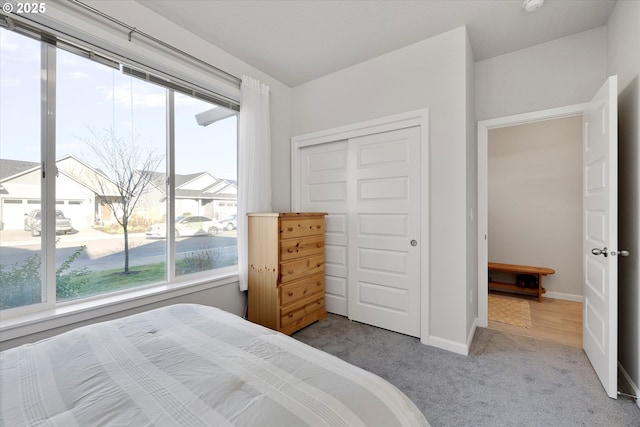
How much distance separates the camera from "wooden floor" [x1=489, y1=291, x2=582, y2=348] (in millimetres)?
2594

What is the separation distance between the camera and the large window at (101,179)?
1651 mm

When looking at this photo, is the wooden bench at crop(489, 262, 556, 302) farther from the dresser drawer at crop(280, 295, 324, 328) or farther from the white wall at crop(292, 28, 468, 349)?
the dresser drawer at crop(280, 295, 324, 328)

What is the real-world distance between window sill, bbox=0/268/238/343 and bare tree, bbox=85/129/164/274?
0.89 ft

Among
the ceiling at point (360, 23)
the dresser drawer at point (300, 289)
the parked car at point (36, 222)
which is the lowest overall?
the dresser drawer at point (300, 289)

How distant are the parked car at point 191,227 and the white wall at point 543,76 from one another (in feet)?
9.87

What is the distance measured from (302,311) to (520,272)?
305cm

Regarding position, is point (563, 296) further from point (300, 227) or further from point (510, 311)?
point (300, 227)

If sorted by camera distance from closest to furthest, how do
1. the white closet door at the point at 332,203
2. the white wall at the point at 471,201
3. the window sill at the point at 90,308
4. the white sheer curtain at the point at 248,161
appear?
the window sill at the point at 90,308, the white wall at the point at 471,201, the white sheer curtain at the point at 248,161, the white closet door at the point at 332,203

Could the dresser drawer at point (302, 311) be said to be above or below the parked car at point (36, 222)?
below

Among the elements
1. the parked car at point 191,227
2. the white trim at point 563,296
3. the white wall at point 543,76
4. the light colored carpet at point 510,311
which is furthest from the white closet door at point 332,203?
the white trim at point 563,296

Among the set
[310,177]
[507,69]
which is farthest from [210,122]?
[507,69]

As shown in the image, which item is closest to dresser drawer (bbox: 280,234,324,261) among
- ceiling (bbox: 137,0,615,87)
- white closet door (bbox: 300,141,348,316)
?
white closet door (bbox: 300,141,348,316)

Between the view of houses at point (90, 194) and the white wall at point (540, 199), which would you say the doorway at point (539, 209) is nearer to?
the white wall at point (540, 199)

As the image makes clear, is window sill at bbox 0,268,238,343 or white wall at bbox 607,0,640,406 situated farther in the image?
white wall at bbox 607,0,640,406
